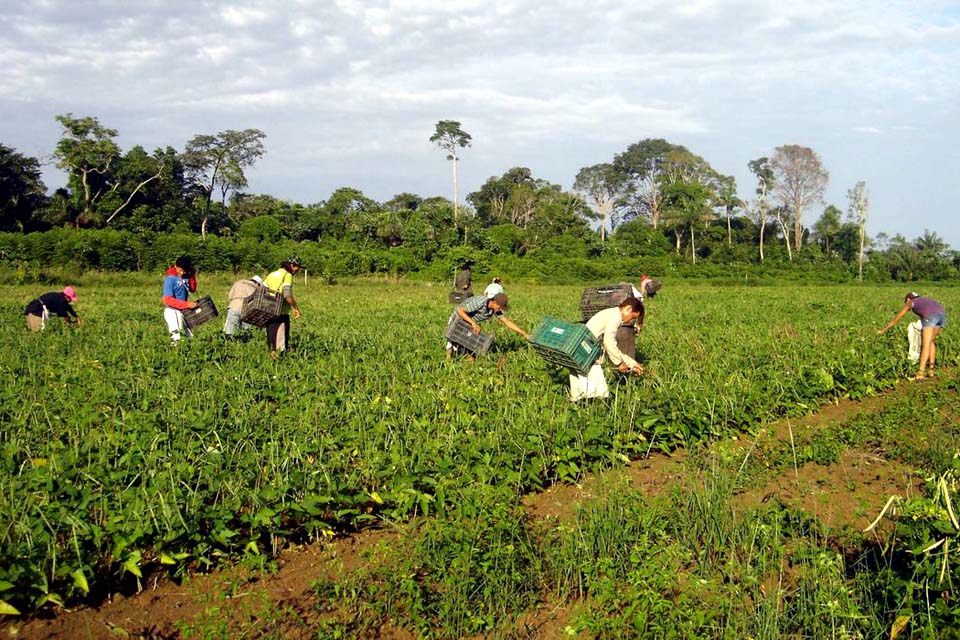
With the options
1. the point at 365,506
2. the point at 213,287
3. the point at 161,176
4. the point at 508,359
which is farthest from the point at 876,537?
the point at 161,176

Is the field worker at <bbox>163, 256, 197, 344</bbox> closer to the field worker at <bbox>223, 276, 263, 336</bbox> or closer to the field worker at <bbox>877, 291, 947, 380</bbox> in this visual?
the field worker at <bbox>223, 276, 263, 336</bbox>

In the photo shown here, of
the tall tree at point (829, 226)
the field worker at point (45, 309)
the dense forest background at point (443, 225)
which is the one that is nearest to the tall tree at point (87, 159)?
the dense forest background at point (443, 225)

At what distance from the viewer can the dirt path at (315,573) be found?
3877mm

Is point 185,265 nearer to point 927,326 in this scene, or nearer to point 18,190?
point 927,326

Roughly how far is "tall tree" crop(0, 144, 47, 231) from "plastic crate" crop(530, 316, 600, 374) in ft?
121

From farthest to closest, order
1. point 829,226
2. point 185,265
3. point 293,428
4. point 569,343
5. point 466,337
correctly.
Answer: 1. point 829,226
2. point 185,265
3. point 466,337
4. point 569,343
5. point 293,428

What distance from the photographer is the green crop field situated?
4371 millimetres

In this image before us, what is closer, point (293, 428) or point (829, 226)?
point (293, 428)

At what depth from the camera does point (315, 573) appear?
14.9 ft

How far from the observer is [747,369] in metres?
9.64

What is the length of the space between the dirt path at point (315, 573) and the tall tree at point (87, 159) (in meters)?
37.0

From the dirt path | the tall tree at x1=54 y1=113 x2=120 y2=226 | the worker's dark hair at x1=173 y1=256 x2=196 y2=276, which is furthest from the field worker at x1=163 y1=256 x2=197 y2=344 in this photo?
the tall tree at x1=54 y1=113 x2=120 y2=226

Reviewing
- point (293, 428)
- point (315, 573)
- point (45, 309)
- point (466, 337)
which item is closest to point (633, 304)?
point (466, 337)

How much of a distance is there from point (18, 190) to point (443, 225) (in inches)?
831
